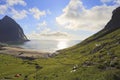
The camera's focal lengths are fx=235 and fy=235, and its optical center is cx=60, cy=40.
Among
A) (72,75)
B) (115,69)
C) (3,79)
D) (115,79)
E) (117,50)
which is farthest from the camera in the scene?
(117,50)

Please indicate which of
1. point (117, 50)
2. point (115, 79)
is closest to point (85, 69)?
point (115, 79)

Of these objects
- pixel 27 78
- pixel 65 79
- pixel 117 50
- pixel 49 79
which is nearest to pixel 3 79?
pixel 27 78

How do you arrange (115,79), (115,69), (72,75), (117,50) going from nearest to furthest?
(115,79)
(115,69)
(72,75)
(117,50)

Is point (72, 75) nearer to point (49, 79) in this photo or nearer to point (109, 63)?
point (49, 79)

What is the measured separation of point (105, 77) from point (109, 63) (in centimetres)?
2137

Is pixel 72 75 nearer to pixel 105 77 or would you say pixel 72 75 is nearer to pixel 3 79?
pixel 105 77

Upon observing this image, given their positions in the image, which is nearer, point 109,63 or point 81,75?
point 81,75

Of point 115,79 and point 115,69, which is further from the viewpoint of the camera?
point 115,69

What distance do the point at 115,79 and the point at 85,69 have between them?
24.1 meters

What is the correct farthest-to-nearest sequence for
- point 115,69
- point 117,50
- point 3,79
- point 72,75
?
point 117,50, point 3,79, point 72,75, point 115,69

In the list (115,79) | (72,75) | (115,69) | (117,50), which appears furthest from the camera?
(117,50)

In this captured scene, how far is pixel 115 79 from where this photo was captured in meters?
94.8

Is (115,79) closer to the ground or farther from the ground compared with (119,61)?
closer to the ground

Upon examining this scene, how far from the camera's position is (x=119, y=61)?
115 meters
